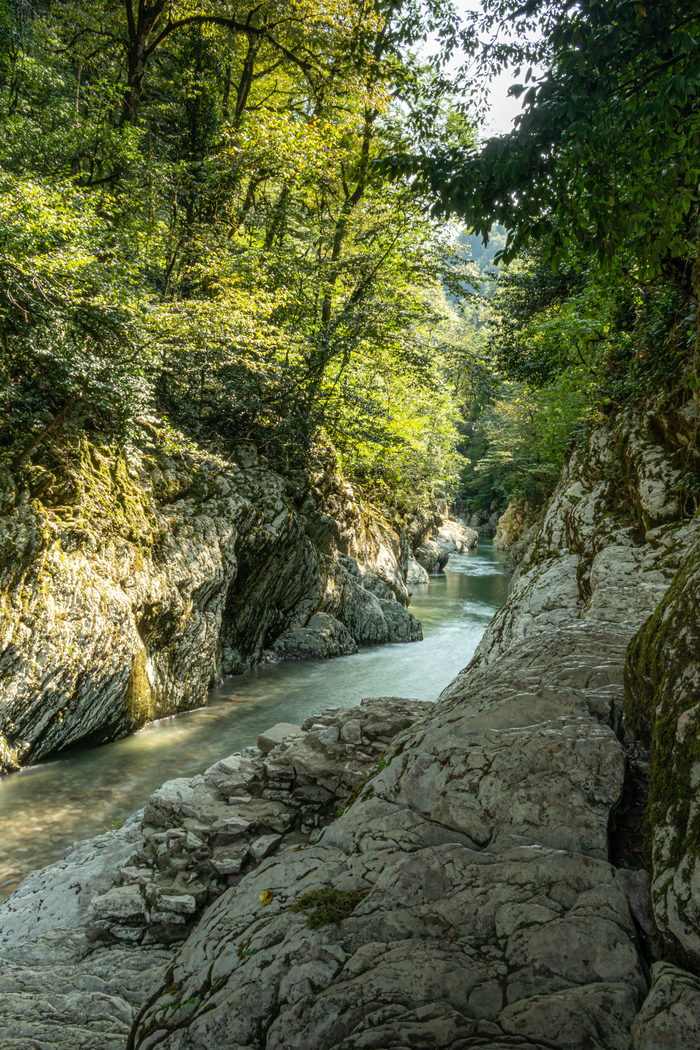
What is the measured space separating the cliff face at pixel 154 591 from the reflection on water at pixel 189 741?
41 centimetres

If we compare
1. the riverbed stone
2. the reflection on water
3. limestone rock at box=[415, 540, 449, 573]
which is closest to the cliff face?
the reflection on water

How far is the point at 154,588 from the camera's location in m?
9.16

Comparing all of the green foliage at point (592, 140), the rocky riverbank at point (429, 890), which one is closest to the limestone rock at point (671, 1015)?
the rocky riverbank at point (429, 890)

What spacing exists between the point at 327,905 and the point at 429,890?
53cm

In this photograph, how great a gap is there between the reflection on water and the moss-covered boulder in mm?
5508

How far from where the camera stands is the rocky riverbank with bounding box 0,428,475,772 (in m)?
6.91

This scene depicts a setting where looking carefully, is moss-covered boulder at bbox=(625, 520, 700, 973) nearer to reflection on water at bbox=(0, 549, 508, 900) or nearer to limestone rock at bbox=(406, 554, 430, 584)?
reflection on water at bbox=(0, 549, 508, 900)

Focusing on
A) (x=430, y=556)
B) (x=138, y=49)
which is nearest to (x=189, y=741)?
(x=138, y=49)

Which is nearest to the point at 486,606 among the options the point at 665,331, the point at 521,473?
the point at 521,473

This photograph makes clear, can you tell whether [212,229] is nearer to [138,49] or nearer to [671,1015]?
[138,49]

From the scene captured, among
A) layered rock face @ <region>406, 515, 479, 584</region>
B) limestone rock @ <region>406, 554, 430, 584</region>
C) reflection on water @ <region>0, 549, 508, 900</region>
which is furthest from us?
layered rock face @ <region>406, 515, 479, 584</region>

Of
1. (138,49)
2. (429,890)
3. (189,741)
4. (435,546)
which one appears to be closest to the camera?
(429,890)

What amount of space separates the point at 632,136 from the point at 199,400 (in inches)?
425

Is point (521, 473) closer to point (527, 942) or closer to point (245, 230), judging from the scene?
point (245, 230)
